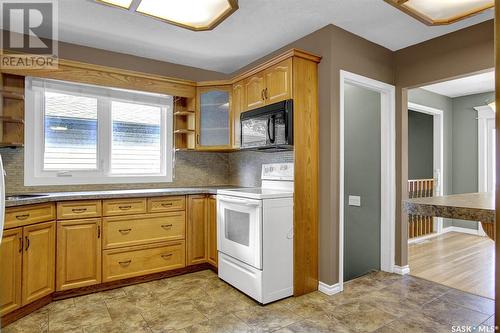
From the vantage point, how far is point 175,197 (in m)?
3.27

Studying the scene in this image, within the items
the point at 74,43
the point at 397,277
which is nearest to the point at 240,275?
the point at 397,277

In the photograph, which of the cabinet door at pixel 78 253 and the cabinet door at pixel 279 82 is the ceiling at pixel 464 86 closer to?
the cabinet door at pixel 279 82

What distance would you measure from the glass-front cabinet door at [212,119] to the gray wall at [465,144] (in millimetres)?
4579

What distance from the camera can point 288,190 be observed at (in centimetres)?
294

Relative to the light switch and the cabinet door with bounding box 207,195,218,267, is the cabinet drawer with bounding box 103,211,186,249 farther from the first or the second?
the light switch

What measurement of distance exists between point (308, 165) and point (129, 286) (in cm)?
216

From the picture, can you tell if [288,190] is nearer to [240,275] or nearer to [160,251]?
[240,275]

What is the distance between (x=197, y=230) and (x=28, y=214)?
1614 millimetres

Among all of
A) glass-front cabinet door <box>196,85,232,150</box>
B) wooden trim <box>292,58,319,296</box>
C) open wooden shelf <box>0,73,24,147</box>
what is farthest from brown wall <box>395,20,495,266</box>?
open wooden shelf <box>0,73,24,147</box>

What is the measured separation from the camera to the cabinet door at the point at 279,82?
277 centimetres

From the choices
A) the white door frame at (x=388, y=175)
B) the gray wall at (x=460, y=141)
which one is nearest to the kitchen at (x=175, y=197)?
the white door frame at (x=388, y=175)

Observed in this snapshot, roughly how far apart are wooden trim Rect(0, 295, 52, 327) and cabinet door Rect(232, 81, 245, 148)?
2382 mm

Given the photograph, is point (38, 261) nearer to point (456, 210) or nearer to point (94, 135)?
point (94, 135)

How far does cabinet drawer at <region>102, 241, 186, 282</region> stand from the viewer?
2.88 m
